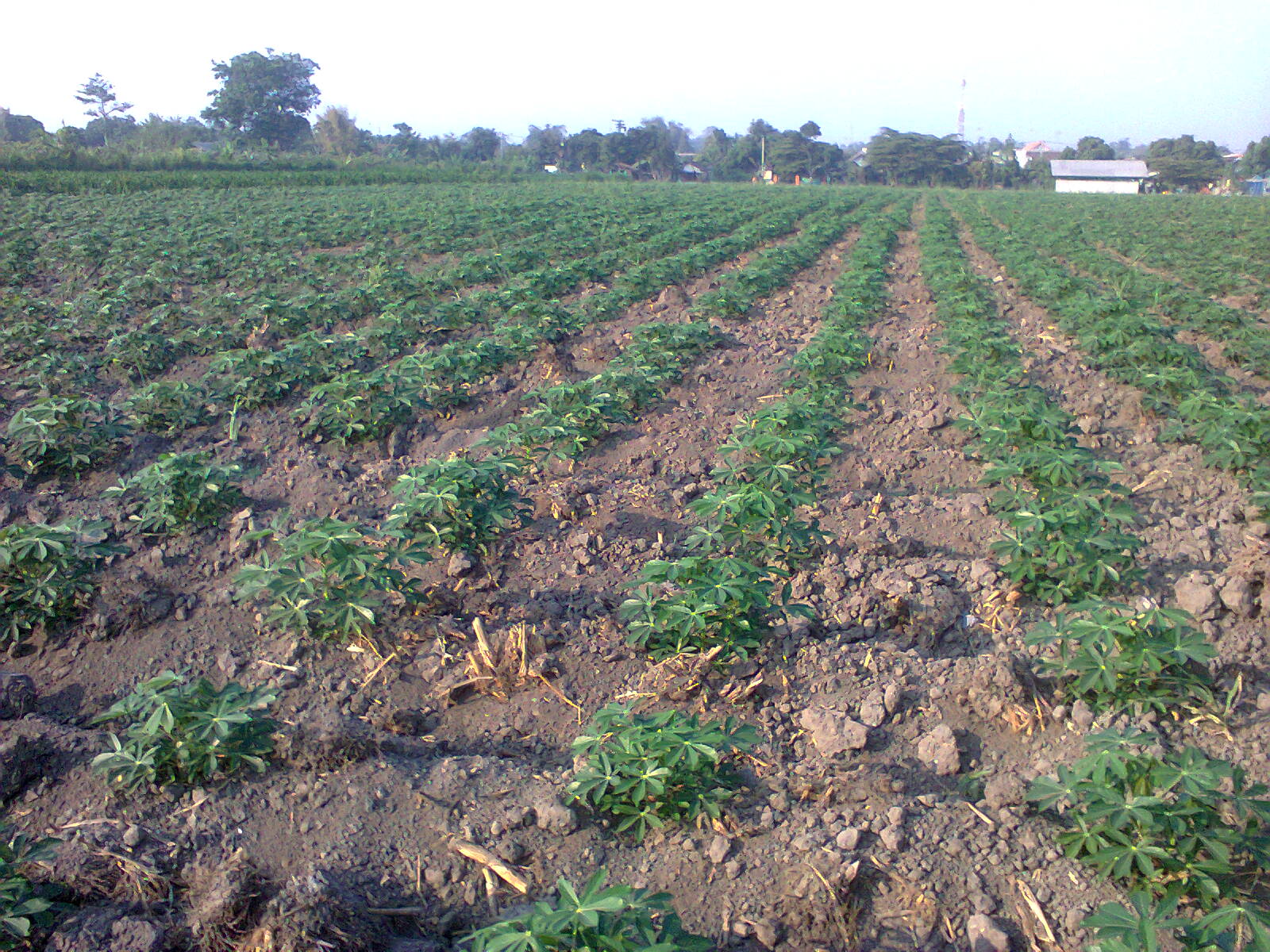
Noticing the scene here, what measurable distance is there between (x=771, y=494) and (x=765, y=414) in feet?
3.95

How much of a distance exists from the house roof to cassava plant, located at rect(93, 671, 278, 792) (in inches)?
3251

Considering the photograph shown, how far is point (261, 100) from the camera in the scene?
62188 millimetres

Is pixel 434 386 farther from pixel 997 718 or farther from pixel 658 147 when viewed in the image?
pixel 658 147

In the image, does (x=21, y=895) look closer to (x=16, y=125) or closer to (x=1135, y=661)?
(x=1135, y=661)

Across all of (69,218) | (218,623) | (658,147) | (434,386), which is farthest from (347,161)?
(218,623)

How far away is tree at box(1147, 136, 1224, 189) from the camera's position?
6544 cm

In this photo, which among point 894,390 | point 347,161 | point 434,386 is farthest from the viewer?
point 347,161

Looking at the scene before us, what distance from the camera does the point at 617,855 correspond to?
2.43 m

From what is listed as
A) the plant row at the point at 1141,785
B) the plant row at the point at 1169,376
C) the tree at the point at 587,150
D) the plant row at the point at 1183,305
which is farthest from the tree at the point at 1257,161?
the plant row at the point at 1141,785

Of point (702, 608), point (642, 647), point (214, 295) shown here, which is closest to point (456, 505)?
point (642, 647)

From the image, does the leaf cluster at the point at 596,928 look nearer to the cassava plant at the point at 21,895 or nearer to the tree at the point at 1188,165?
the cassava plant at the point at 21,895

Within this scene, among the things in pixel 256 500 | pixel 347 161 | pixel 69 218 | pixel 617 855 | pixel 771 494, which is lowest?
pixel 617 855

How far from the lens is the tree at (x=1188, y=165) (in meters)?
65.4

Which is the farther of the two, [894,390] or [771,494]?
[894,390]
